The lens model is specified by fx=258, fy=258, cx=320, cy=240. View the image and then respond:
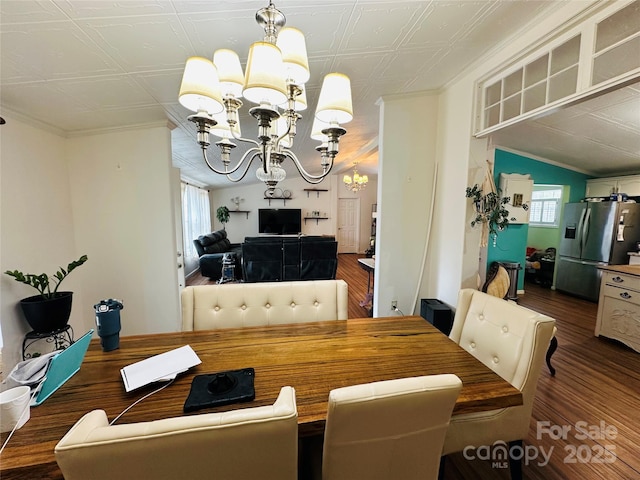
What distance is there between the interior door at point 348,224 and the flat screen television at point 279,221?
160 cm

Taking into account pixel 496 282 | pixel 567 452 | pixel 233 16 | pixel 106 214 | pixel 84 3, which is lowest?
pixel 567 452

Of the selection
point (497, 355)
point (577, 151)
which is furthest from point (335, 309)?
point (577, 151)

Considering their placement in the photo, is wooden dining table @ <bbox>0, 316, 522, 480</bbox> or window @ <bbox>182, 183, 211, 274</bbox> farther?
window @ <bbox>182, 183, 211, 274</bbox>

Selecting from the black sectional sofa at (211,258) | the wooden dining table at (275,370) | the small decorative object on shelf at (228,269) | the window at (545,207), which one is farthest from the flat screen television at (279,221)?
the wooden dining table at (275,370)

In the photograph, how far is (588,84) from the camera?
1.46 metres

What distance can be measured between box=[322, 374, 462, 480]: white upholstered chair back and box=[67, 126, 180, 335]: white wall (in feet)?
8.31

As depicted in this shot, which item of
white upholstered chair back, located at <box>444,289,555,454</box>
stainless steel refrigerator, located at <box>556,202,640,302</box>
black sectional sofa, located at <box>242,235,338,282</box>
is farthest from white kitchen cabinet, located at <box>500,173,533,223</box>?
white upholstered chair back, located at <box>444,289,555,454</box>

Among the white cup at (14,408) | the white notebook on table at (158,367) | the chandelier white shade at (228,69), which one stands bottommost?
the white notebook on table at (158,367)

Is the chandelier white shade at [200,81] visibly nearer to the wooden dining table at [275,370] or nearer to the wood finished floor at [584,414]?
the wooden dining table at [275,370]

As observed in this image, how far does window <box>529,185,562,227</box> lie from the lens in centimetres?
555

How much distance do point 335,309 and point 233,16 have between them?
1.77 meters

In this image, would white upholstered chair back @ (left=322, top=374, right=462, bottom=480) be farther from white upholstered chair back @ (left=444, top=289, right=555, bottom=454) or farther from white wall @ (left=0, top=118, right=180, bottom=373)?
white wall @ (left=0, top=118, right=180, bottom=373)

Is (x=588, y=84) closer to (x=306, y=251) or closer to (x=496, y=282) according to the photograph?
(x=496, y=282)

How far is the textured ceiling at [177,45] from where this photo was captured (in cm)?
126
